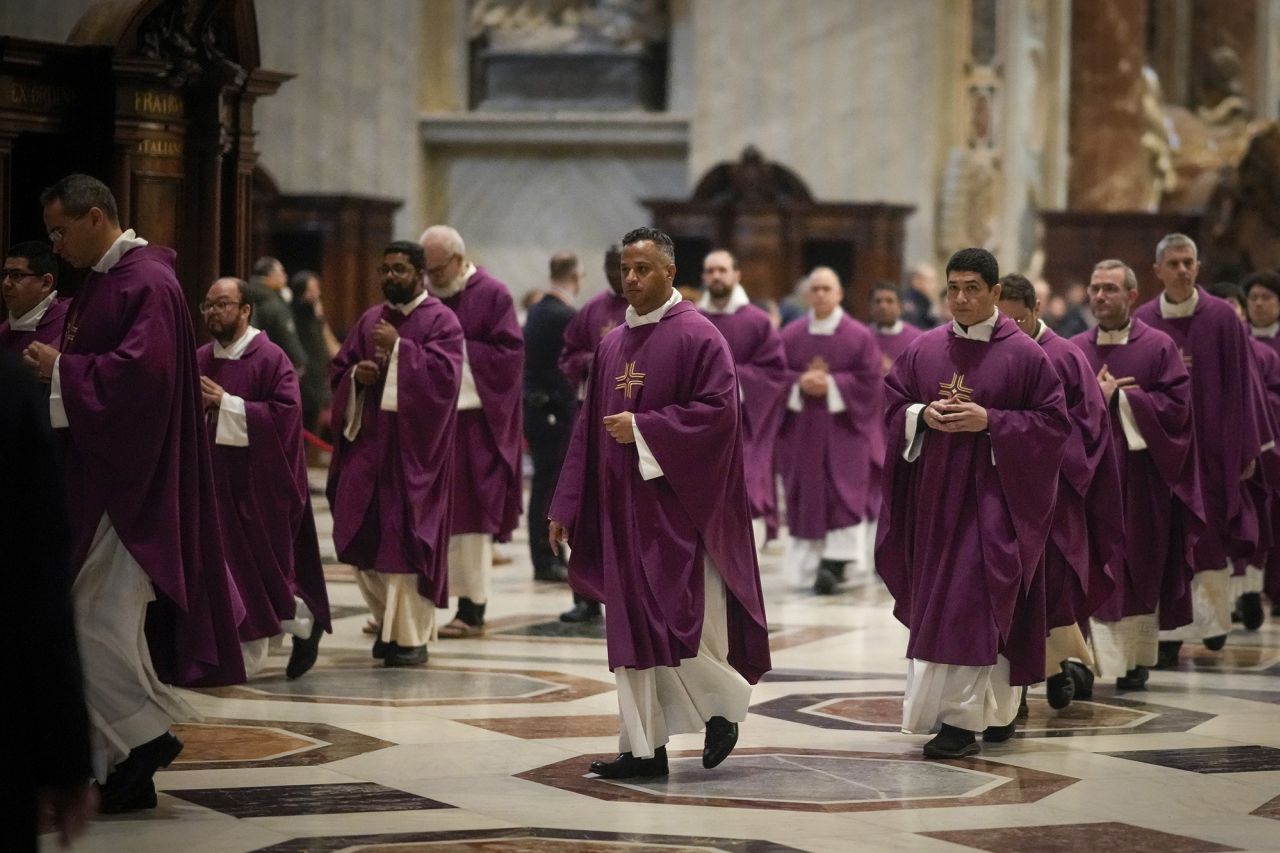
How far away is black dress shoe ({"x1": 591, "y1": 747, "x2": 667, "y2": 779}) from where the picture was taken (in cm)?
624

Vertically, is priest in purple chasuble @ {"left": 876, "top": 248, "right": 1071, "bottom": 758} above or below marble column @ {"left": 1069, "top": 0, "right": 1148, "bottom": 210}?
below

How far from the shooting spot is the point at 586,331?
34.7ft

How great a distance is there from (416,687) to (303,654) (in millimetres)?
491

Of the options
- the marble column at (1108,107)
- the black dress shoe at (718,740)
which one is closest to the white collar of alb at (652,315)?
the black dress shoe at (718,740)

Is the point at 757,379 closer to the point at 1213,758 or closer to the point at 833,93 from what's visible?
the point at 1213,758

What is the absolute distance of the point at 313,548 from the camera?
8062 mm

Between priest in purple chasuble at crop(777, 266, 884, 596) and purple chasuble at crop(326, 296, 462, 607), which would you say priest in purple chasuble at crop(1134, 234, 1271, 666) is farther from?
purple chasuble at crop(326, 296, 462, 607)

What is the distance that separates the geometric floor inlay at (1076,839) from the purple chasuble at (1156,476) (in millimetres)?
2493

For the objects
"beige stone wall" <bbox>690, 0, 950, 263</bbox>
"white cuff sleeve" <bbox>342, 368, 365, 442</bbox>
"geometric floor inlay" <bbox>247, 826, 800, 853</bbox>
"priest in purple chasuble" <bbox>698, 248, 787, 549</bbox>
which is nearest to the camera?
"geometric floor inlay" <bbox>247, 826, 800, 853</bbox>

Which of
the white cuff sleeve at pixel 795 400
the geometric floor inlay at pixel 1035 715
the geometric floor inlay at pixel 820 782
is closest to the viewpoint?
the geometric floor inlay at pixel 820 782

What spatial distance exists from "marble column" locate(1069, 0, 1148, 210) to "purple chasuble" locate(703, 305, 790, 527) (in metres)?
10.8

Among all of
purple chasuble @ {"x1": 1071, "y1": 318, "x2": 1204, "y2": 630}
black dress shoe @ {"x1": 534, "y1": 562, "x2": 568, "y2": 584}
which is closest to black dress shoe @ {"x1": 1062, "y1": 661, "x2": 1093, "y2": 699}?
→ purple chasuble @ {"x1": 1071, "y1": 318, "x2": 1204, "y2": 630}

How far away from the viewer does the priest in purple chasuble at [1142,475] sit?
811cm

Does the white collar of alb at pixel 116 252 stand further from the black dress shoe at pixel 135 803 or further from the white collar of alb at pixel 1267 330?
the white collar of alb at pixel 1267 330
